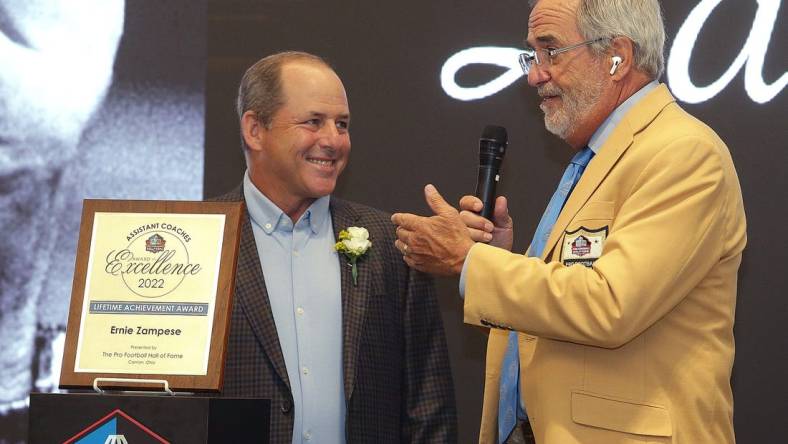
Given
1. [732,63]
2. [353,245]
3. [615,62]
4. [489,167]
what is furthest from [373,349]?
[732,63]

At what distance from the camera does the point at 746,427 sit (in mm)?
3949

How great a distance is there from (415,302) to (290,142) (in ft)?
1.94

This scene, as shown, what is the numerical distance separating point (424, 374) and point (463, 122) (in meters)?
1.35

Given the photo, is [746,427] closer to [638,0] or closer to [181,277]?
[638,0]

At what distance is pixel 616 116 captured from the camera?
2.74 m

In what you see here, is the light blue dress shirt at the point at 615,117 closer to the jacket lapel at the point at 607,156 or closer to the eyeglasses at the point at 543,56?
the jacket lapel at the point at 607,156

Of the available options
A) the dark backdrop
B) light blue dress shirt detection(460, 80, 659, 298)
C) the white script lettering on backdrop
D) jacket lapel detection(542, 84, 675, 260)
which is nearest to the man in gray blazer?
jacket lapel detection(542, 84, 675, 260)

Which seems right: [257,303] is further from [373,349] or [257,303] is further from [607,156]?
[607,156]

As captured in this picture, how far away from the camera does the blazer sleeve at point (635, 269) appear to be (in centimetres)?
233

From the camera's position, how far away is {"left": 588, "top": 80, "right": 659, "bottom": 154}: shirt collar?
273cm

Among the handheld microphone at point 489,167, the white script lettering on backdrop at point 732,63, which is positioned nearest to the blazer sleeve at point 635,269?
A: the handheld microphone at point 489,167

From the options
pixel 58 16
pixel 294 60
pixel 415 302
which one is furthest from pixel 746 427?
pixel 58 16

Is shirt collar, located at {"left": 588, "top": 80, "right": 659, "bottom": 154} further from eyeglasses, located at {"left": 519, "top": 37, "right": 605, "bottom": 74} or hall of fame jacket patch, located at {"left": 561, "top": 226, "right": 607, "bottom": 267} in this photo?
hall of fame jacket patch, located at {"left": 561, "top": 226, "right": 607, "bottom": 267}

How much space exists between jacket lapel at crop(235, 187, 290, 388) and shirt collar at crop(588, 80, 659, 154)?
3.08 ft
